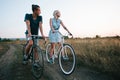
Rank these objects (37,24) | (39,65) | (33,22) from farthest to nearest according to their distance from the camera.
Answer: (37,24)
(33,22)
(39,65)

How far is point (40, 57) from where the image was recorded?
252 inches

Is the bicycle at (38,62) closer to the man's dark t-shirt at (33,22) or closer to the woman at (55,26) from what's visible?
the man's dark t-shirt at (33,22)

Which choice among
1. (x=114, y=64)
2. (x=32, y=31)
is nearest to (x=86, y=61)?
(x=114, y=64)

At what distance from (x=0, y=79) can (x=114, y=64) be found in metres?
3.91

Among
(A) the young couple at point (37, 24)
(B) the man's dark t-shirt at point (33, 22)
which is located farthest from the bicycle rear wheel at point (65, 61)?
(B) the man's dark t-shirt at point (33, 22)

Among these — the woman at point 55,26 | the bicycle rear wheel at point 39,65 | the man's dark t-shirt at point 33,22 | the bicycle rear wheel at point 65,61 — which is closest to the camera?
the bicycle rear wheel at point 39,65

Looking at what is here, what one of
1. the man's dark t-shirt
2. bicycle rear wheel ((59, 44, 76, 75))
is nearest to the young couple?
the man's dark t-shirt

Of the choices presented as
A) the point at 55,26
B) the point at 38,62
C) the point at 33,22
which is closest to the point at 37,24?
the point at 33,22

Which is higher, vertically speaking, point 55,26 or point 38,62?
point 55,26

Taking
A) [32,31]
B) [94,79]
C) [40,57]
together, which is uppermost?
[32,31]

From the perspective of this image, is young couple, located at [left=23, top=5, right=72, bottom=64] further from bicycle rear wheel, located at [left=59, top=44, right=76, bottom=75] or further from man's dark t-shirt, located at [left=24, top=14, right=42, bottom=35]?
bicycle rear wheel, located at [left=59, top=44, right=76, bottom=75]

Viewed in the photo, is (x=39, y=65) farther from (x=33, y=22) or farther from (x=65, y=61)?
(x=33, y=22)

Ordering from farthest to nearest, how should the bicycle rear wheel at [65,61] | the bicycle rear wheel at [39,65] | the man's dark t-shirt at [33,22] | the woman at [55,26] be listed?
the woman at [55,26] < the man's dark t-shirt at [33,22] < the bicycle rear wheel at [65,61] < the bicycle rear wheel at [39,65]

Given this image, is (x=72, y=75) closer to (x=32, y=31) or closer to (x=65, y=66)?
(x=65, y=66)
